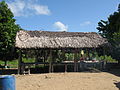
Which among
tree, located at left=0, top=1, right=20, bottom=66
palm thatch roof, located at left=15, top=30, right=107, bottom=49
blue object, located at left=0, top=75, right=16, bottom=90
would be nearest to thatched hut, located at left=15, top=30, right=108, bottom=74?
palm thatch roof, located at left=15, top=30, right=107, bottom=49

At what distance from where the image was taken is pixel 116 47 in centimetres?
1747

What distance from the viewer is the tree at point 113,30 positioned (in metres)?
17.1

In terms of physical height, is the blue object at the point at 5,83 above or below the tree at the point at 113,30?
below

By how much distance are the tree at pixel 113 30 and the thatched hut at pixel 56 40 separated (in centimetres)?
112

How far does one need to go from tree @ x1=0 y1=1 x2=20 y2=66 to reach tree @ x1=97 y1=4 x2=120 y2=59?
8.81 metres

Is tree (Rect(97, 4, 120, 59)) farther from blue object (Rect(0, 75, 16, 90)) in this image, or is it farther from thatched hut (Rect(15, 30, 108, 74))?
blue object (Rect(0, 75, 16, 90))

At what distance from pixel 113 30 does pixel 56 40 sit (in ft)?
24.0

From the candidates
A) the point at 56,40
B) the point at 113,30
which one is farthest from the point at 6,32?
the point at 113,30

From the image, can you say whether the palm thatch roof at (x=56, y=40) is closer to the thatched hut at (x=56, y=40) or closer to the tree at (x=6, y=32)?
the thatched hut at (x=56, y=40)

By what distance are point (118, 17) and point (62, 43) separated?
7.66 metres

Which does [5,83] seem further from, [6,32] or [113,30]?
[113,30]

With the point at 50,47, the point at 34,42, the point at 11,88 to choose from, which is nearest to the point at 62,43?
the point at 50,47

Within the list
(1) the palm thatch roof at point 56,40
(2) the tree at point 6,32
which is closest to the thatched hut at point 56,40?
(1) the palm thatch roof at point 56,40

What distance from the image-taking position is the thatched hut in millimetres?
15469
